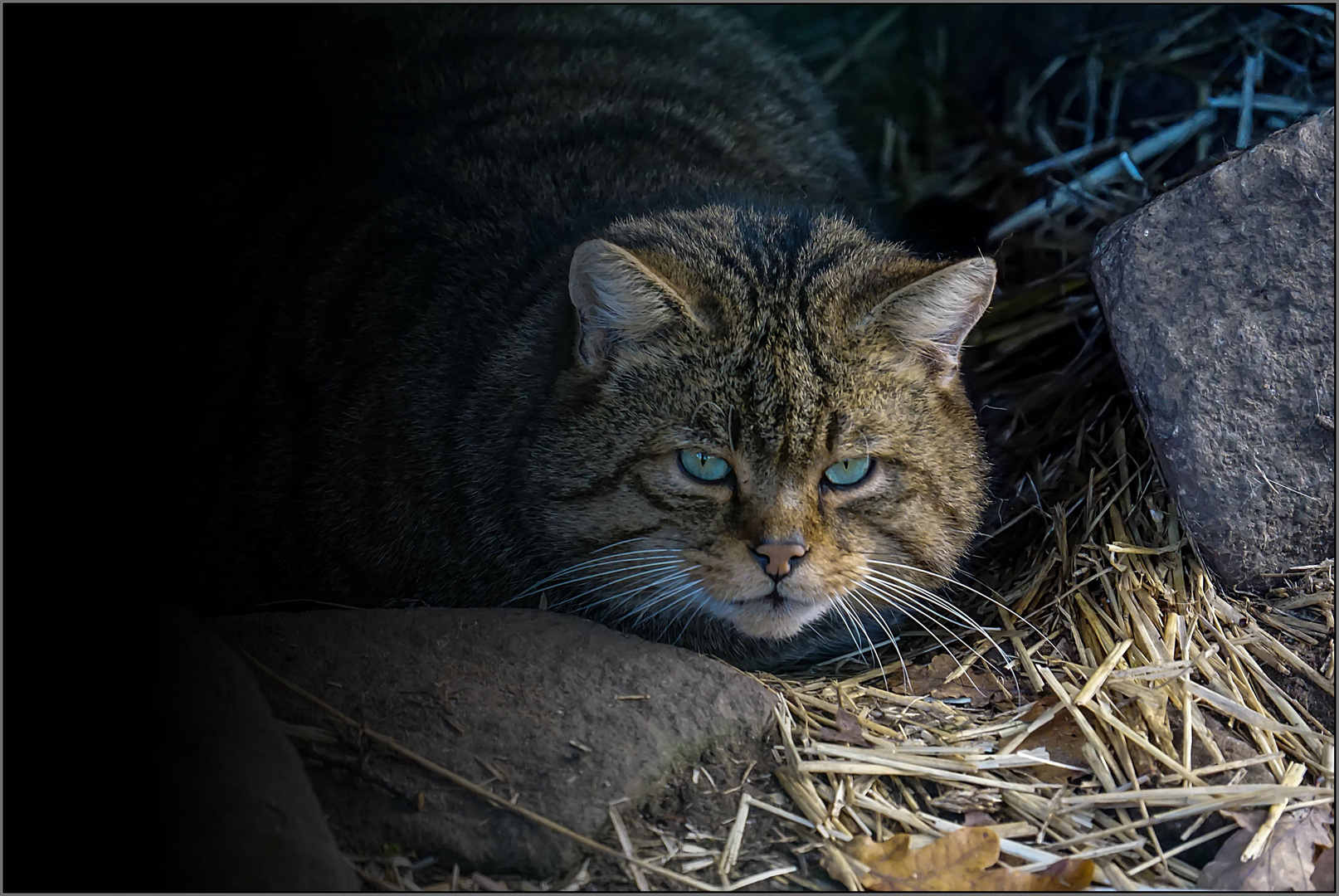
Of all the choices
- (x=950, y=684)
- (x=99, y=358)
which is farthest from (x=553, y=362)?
(x=950, y=684)

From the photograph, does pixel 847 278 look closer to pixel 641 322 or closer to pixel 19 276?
pixel 641 322

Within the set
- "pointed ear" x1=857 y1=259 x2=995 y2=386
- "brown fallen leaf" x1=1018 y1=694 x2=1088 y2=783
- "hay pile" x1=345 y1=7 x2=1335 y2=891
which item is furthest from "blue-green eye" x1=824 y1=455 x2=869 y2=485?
"brown fallen leaf" x1=1018 y1=694 x2=1088 y2=783

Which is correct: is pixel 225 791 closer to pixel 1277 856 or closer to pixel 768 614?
pixel 768 614

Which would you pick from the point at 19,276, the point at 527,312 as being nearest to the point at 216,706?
the point at 19,276

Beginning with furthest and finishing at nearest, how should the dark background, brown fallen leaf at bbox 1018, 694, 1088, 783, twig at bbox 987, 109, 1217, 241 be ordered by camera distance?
twig at bbox 987, 109, 1217, 241 < brown fallen leaf at bbox 1018, 694, 1088, 783 < the dark background

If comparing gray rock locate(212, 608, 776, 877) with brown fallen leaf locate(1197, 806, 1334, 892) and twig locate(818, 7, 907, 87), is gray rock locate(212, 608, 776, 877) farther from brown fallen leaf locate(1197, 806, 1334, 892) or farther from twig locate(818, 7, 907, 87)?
twig locate(818, 7, 907, 87)

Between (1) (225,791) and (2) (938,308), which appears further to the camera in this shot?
(2) (938,308)
